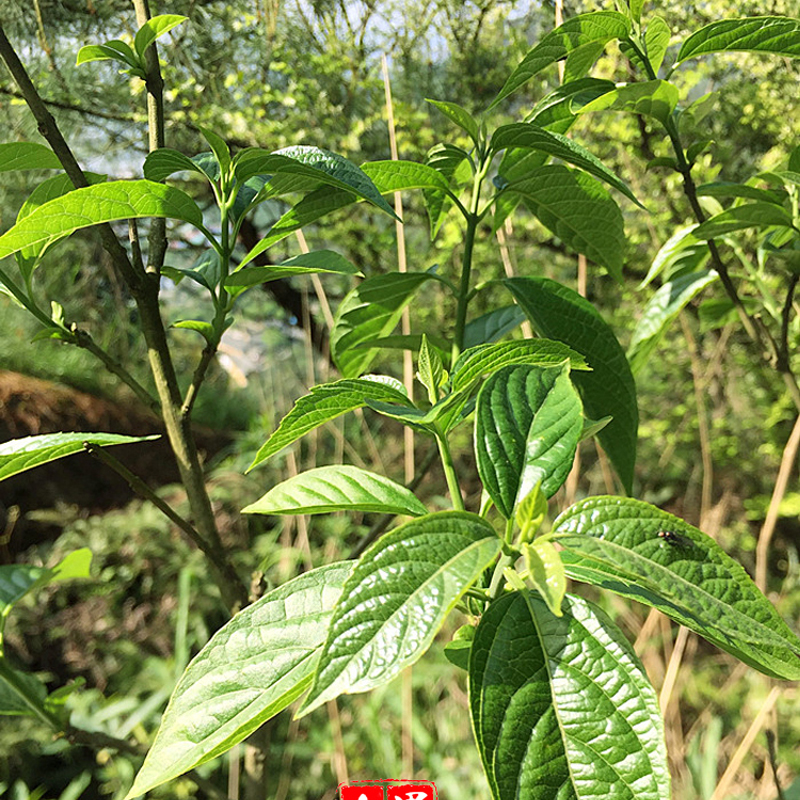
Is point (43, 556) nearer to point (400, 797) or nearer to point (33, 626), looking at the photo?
point (33, 626)

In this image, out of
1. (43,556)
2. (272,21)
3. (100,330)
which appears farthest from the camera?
(100,330)

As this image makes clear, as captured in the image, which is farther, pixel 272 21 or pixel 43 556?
pixel 43 556

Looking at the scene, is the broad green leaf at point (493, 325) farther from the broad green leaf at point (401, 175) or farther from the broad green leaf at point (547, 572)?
the broad green leaf at point (547, 572)

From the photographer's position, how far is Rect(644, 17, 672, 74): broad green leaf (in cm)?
45

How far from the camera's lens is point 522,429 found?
0.30 metres

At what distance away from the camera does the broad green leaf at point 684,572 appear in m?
0.24

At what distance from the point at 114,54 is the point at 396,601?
329 mm

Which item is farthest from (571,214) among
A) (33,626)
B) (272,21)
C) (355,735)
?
(33,626)

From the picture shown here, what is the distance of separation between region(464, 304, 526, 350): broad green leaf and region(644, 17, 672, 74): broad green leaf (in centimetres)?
18

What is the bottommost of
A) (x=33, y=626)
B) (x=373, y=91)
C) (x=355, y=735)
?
(x=355, y=735)

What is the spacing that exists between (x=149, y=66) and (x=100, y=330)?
219 cm

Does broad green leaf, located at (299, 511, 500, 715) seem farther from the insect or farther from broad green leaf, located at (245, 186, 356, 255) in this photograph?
broad green leaf, located at (245, 186, 356, 255)

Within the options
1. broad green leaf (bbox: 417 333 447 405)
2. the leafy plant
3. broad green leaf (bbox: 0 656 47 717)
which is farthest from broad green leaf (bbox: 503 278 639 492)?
broad green leaf (bbox: 0 656 47 717)

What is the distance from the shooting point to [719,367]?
5.53 ft
